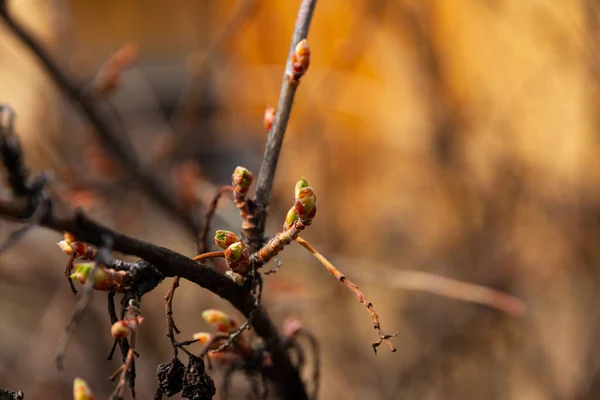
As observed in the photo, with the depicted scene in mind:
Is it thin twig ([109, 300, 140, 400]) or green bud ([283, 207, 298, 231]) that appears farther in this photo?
green bud ([283, 207, 298, 231])

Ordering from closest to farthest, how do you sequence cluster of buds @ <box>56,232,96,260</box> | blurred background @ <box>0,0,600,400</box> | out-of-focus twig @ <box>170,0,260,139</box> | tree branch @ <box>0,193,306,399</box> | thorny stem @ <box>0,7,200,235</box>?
tree branch @ <box>0,193,306,399</box> < cluster of buds @ <box>56,232,96,260</box> < thorny stem @ <box>0,7,200,235</box> < out-of-focus twig @ <box>170,0,260,139</box> < blurred background @ <box>0,0,600,400</box>

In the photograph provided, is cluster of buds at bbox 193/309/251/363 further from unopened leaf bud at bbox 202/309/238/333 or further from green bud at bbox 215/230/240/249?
green bud at bbox 215/230/240/249

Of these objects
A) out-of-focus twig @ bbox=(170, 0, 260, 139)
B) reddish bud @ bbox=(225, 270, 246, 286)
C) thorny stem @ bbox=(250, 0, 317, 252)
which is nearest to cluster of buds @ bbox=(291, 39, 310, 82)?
thorny stem @ bbox=(250, 0, 317, 252)

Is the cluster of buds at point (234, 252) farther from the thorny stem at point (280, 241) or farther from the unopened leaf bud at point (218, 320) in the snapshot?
the unopened leaf bud at point (218, 320)

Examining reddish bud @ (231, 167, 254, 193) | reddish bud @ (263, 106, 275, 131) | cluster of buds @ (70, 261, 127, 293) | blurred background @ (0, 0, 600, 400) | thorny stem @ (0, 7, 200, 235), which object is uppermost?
reddish bud @ (263, 106, 275, 131)

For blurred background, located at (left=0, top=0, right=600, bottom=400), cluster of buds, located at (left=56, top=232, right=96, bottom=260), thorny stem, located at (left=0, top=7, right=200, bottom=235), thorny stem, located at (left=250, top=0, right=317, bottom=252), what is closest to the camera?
cluster of buds, located at (left=56, top=232, right=96, bottom=260)

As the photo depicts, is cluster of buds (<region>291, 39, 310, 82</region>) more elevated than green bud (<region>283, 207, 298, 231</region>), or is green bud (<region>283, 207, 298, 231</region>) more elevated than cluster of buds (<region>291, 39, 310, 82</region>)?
cluster of buds (<region>291, 39, 310, 82</region>)
